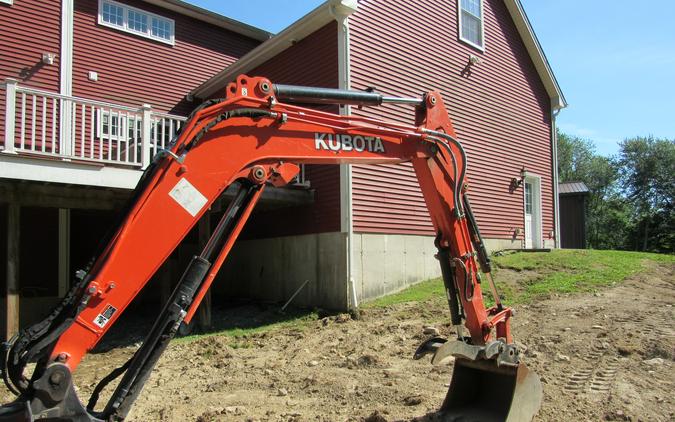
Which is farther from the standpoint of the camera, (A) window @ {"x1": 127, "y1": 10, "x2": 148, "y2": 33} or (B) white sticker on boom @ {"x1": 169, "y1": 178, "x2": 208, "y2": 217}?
(A) window @ {"x1": 127, "y1": 10, "x2": 148, "y2": 33}

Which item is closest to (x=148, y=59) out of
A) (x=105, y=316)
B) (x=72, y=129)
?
(x=72, y=129)

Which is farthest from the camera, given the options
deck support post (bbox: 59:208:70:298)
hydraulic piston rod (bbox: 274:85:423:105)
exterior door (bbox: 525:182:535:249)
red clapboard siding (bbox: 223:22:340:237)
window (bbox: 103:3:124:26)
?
exterior door (bbox: 525:182:535:249)

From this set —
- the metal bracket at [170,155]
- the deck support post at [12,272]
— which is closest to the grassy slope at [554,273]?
the deck support post at [12,272]

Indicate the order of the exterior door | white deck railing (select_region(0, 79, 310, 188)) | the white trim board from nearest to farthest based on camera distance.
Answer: white deck railing (select_region(0, 79, 310, 188))
the exterior door
the white trim board

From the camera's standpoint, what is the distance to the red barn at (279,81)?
9961 millimetres

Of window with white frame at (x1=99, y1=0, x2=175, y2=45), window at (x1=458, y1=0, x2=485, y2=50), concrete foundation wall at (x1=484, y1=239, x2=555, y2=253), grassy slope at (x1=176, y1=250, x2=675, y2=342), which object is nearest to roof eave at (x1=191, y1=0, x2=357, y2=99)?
window with white frame at (x1=99, y1=0, x2=175, y2=45)

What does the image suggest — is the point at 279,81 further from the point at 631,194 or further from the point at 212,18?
the point at 631,194

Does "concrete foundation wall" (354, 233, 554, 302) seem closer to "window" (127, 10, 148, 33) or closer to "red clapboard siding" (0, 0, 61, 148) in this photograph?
"red clapboard siding" (0, 0, 61, 148)

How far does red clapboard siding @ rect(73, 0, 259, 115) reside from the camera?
13852 millimetres

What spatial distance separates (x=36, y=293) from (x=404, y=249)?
28.1 feet

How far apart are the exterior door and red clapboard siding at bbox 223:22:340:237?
786 centimetres

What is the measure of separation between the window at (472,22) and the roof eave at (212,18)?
19.4 feet

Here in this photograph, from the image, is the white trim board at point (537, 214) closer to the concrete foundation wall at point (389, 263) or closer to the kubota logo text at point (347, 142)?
the concrete foundation wall at point (389, 263)

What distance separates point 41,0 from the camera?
13.0 meters
